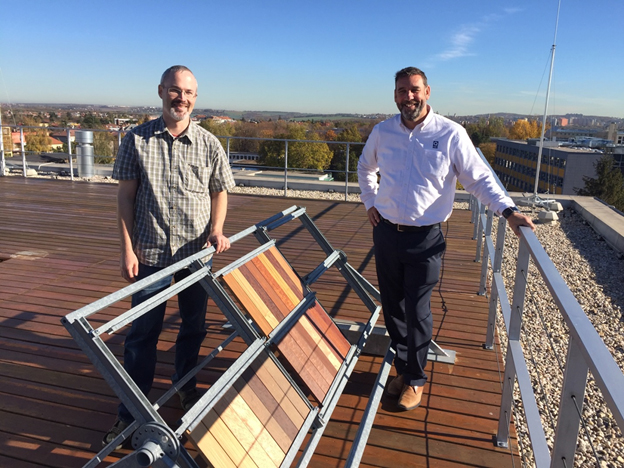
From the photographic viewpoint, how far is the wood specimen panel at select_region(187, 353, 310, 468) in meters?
1.36

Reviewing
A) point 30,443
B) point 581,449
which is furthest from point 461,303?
point 30,443

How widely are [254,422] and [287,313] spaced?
537 millimetres

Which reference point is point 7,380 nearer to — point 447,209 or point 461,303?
point 447,209

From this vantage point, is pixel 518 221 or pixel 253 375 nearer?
pixel 253 375

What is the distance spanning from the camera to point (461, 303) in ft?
11.7

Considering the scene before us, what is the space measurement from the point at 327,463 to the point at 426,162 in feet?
4.06

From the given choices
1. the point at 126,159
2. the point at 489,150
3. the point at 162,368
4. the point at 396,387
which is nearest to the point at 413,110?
the point at 126,159

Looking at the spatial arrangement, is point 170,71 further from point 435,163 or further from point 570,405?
point 570,405

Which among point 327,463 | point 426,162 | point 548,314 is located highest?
point 426,162

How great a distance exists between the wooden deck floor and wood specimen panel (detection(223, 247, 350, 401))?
290mm

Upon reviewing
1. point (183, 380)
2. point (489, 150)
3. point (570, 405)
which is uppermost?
point (570, 405)

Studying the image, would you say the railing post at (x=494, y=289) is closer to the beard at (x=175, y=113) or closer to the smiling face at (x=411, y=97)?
the smiling face at (x=411, y=97)

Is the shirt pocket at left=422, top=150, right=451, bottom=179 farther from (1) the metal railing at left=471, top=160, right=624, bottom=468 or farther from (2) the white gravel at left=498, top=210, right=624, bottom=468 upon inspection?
(2) the white gravel at left=498, top=210, right=624, bottom=468

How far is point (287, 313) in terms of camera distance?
198 centimetres
